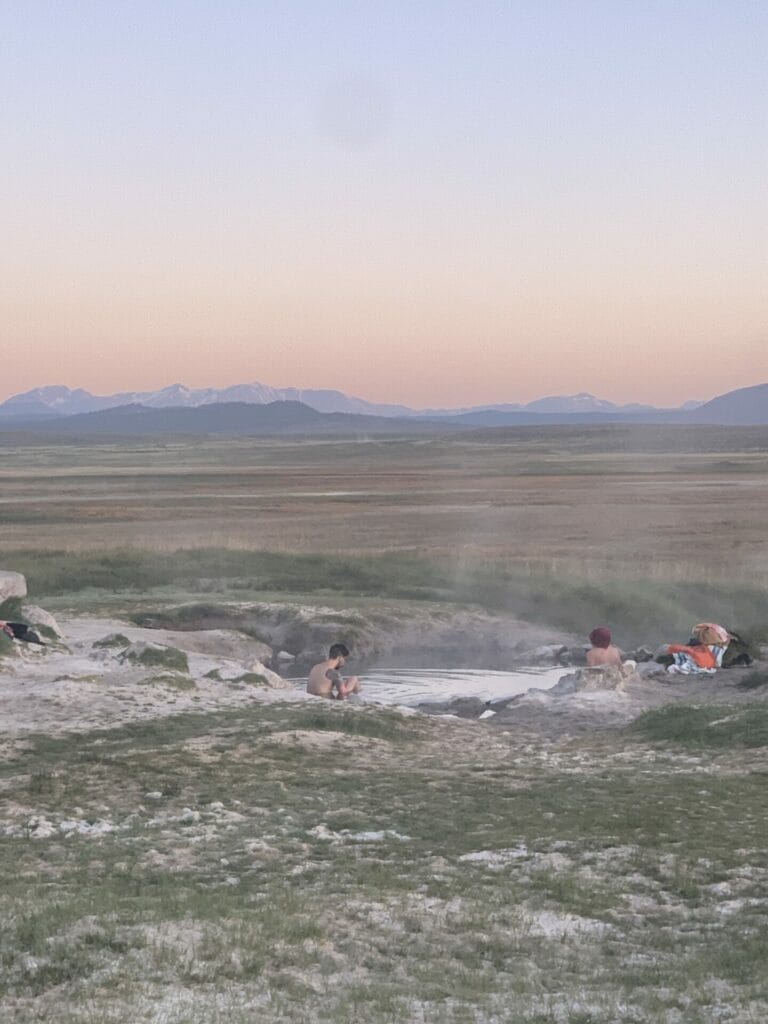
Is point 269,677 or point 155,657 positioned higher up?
point 155,657

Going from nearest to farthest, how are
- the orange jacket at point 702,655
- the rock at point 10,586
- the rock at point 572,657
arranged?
the orange jacket at point 702,655 < the rock at point 10,586 < the rock at point 572,657

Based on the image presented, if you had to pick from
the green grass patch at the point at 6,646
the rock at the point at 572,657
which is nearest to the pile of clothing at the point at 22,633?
the green grass patch at the point at 6,646

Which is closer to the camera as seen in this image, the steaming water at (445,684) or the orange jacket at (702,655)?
the orange jacket at (702,655)

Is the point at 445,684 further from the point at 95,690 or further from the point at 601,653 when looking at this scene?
the point at 95,690

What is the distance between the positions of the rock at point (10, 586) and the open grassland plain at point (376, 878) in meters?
11.8

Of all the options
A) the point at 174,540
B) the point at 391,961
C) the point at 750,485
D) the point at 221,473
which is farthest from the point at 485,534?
the point at 221,473

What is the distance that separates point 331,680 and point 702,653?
26.7 ft

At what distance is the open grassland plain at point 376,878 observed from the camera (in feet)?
28.2

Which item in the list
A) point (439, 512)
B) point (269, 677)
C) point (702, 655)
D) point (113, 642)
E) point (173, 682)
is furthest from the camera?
point (439, 512)

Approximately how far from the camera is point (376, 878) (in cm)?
1158

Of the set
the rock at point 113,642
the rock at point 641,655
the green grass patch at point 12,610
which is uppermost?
the green grass patch at point 12,610

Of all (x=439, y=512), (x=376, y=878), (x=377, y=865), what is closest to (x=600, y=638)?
(x=377, y=865)

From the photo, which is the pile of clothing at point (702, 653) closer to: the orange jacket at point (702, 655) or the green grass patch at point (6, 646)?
the orange jacket at point (702, 655)

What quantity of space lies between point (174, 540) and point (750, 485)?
174 feet
